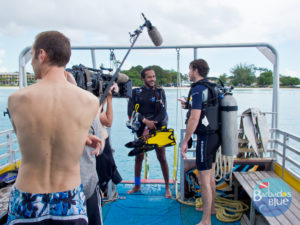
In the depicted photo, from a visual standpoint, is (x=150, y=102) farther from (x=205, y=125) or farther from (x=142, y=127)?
(x=205, y=125)

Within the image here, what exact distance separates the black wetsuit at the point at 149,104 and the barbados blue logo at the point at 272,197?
1288mm

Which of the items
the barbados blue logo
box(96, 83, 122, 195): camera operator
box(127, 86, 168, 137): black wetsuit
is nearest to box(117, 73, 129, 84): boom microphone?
box(96, 83, 122, 195): camera operator

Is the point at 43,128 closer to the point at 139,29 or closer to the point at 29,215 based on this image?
the point at 29,215

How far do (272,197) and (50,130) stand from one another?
2078 millimetres

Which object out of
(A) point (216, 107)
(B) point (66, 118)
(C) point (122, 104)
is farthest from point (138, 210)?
(C) point (122, 104)

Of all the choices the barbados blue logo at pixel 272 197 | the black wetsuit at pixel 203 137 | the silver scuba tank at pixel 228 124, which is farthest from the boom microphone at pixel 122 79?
the barbados blue logo at pixel 272 197

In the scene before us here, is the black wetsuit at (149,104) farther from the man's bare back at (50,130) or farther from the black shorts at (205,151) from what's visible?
the man's bare back at (50,130)

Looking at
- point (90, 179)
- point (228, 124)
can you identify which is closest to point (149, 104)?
point (228, 124)

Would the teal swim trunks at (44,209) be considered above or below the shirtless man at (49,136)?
below

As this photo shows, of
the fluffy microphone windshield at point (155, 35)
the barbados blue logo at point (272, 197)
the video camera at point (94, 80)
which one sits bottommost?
the barbados blue logo at point (272, 197)

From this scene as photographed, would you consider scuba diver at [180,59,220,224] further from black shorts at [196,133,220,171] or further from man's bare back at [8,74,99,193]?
man's bare back at [8,74,99,193]

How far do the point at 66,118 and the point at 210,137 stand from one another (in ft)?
5.28

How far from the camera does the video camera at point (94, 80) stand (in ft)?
5.46

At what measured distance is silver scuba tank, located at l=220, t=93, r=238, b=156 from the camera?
7.56 ft
